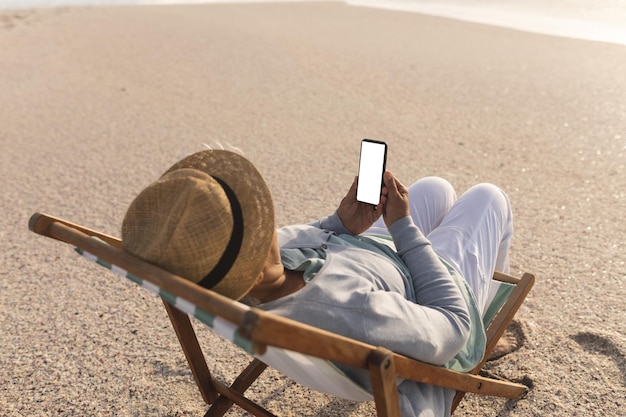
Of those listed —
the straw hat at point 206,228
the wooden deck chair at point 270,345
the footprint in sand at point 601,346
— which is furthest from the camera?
the footprint in sand at point 601,346

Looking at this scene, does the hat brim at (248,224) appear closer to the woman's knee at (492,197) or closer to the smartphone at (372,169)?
the smartphone at (372,169)

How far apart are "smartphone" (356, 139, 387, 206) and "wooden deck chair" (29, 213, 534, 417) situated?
0.68 meters

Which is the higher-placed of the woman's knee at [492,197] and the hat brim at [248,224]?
the hat brim at [248,224]

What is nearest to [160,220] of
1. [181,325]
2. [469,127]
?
[181,325]

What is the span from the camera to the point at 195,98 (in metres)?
7.55

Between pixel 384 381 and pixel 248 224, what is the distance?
0.55 meters

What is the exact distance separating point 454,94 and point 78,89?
441 centimetres

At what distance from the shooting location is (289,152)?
5.94 m

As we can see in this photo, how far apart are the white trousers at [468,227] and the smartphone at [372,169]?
0.45 metres

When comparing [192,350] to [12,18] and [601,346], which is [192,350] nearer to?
[601,346]

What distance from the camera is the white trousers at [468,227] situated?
268cm

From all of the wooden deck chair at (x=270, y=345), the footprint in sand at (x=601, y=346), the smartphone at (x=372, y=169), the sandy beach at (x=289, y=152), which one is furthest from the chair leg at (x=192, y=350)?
the footprint in sand at (x=601, y=346)

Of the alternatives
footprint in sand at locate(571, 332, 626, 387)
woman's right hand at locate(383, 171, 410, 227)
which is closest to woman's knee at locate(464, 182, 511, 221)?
woman's right hand at locate(383, 171, 410, 227)

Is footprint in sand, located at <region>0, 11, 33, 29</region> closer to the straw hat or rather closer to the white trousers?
the white trousers
